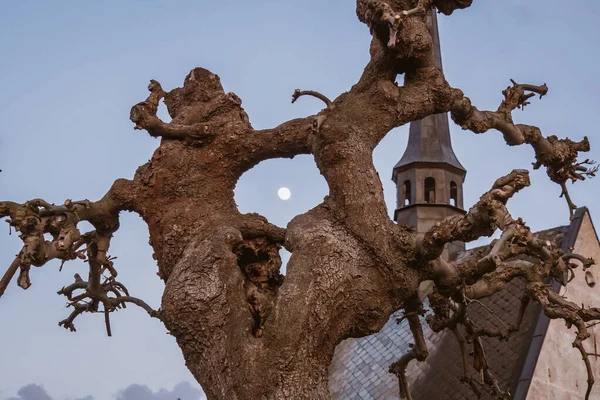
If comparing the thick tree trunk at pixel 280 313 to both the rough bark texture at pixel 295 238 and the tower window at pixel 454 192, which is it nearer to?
the rough bark texture at pixel 295 238

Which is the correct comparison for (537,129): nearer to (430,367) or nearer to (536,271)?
(536,271)

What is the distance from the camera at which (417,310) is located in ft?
22.6

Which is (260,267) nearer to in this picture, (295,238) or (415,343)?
(295,238)

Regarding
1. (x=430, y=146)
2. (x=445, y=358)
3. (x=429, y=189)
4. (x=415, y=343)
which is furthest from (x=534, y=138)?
(x=430, y=146)

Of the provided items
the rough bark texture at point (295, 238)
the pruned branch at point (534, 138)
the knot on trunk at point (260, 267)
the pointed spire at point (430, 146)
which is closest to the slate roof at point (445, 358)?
the pointed spire at point (430, 146)

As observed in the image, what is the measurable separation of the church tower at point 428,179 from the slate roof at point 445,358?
355 centimetres

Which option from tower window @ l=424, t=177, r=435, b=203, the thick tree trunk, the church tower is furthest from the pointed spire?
the thick tree trunk

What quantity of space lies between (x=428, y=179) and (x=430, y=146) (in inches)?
45.0

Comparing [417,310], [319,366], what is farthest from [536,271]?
[319,366]

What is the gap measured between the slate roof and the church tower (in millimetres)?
3551

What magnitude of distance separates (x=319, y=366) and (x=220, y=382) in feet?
2.25

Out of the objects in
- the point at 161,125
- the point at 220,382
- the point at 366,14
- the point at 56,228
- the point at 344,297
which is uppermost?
the point at 366,14

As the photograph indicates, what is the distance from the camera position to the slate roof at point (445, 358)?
45.2 ft

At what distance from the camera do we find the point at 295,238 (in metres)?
5.84
